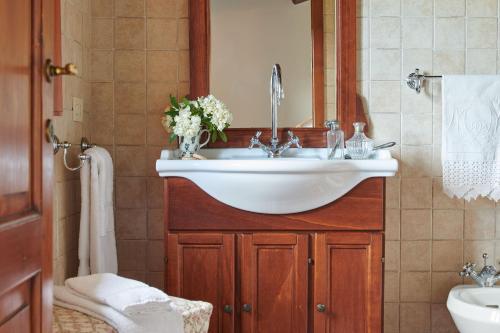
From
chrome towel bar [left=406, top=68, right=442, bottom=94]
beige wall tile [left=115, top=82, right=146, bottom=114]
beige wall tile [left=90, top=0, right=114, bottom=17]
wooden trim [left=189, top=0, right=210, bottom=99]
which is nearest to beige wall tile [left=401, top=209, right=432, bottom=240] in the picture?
chrome towel bar [left=406, top=68, right=442, bottom=94]

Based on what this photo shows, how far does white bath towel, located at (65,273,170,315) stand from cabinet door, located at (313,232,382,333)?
675 mm

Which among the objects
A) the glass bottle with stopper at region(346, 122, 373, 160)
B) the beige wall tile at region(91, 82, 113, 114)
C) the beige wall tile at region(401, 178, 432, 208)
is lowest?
the beige wall tile at region(401, 178, 432, 208)

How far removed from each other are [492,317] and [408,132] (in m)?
0.85

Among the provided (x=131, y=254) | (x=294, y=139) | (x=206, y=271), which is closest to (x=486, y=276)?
(x=294, y=139)

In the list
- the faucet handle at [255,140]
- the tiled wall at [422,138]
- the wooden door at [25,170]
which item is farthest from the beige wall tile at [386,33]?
the wooden door at [25,170]

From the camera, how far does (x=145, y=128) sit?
2516 mm

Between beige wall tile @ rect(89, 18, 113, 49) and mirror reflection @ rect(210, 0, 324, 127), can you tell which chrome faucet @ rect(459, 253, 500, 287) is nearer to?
mirror reflection @ rect(210, 0, 324, 127)

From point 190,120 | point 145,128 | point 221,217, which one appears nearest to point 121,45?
point 145,128

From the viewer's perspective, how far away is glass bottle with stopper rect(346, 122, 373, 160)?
2.28 m

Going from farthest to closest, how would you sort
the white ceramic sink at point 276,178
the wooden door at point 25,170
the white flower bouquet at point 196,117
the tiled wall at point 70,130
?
the white flower bouquet at point 196,117
the tiled wall at point 70,130
the white ceramic sink at point 276,178
the wooden door at point 25,170

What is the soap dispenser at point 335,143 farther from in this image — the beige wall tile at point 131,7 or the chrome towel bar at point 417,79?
the beige wall tile at point 131,7

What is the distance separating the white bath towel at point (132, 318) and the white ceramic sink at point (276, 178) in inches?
21.5

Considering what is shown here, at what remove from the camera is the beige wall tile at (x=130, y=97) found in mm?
2504

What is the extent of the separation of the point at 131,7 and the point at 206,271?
4.02ft
